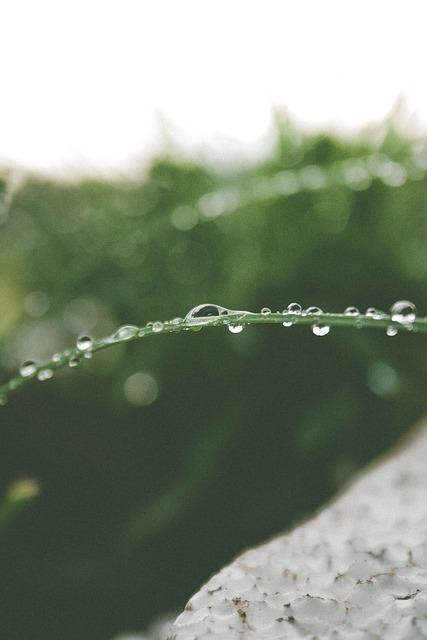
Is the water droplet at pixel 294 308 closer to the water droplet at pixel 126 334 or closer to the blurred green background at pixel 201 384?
the water droplet at pixel 126 334

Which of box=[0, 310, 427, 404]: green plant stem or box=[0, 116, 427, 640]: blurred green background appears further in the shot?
box=[0, 116, 427, 640]: blurred green background

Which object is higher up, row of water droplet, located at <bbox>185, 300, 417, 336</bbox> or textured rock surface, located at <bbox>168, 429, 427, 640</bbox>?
row of water droplet, located at <bbox>185, 300, 417, 336</bbox>

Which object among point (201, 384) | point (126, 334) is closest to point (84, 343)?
point (126, 334)

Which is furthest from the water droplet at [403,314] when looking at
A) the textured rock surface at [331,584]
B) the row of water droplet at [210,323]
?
the textured rock surface at [331,584]

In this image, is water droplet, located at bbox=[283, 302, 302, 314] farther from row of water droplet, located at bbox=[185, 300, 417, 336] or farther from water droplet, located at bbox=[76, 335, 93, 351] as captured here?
water droplet, located at bbox=[76, 335, 93, 351]

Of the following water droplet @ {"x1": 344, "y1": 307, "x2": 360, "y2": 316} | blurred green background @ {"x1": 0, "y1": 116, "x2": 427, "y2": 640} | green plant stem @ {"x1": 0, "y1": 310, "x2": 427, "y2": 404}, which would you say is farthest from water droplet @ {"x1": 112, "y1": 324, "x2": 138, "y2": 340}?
blurred green background @ {"x1": 0, "y1": 116, "x2": 427, "y2": 640}
